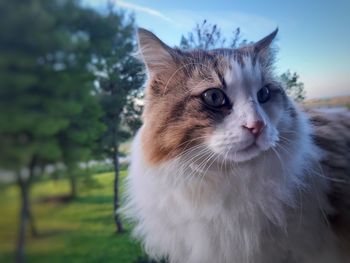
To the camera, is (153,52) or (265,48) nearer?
(153,52)

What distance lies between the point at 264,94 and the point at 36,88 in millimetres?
741

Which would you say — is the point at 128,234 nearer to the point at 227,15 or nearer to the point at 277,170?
the point at 277,170

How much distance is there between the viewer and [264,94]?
125cm

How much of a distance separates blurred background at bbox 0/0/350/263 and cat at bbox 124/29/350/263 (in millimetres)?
112

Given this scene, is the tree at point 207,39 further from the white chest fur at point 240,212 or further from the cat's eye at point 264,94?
the white chest fur at point 240,212

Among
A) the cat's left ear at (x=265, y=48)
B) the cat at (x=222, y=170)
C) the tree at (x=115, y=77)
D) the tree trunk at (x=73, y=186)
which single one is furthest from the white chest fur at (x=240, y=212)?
the cat's left ear at (x=265, y=48)

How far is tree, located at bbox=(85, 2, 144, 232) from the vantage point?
1119 mm

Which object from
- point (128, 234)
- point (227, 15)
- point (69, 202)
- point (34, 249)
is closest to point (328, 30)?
point (227, 15)

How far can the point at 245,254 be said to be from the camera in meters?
1.16

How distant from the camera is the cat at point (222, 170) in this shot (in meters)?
1.13

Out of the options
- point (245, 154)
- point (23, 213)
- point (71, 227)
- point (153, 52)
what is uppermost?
point (153, 52)

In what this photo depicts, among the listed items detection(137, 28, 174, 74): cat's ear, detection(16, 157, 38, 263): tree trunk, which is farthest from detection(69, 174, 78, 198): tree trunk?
detection(137, 28, 174, 74): cat's ear

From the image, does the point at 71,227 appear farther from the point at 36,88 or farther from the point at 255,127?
the point at 255,127

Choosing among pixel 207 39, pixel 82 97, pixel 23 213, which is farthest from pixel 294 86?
pixel 23 213
